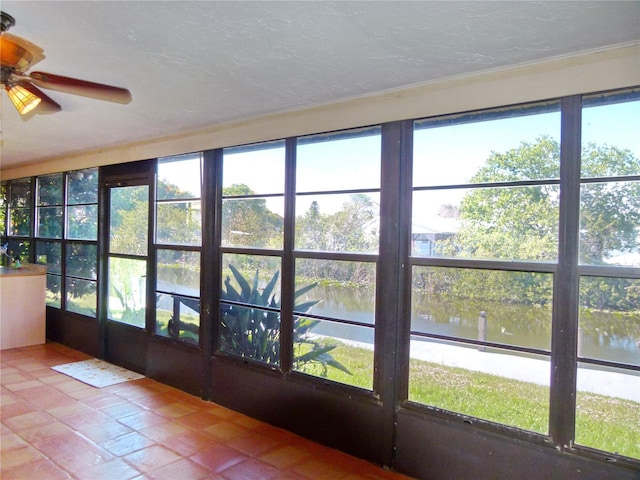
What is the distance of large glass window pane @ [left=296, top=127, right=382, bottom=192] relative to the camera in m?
2.88

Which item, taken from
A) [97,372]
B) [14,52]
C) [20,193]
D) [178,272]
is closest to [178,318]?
[178,272]

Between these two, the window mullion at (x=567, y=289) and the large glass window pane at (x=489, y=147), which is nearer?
the window mullion at (x=567, y=289)

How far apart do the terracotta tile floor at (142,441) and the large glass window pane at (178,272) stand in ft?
3.12

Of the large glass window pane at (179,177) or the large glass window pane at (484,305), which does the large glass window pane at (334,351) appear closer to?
the large glass window pane at (484,305)

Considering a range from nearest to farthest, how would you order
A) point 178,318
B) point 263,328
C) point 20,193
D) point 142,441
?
Result: point 142,441, point 263,328, point 178,318, point 20,193

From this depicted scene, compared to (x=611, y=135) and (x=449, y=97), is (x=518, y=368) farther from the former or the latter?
(x=449, y=97)

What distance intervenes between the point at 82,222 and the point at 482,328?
4871mm

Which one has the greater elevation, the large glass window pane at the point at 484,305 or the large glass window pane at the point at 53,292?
the large glass window pane at the point at 484,305

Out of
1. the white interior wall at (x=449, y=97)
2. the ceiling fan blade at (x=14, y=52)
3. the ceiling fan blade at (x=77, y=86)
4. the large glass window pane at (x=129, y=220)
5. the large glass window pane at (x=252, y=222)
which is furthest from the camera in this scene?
the large glass window pane at (x=129, y=220)

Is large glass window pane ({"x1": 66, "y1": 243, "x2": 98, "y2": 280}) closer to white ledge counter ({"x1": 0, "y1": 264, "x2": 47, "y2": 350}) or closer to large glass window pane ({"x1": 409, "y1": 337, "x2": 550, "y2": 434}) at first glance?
white ledge counter ({"x1": 0, "y1": 264, "x2": 47, "y2": 350})

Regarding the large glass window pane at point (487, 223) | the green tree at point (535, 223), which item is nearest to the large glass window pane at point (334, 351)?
the green tree at point (535, 223)

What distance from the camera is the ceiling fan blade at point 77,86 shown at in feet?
6.36

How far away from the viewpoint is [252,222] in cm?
353

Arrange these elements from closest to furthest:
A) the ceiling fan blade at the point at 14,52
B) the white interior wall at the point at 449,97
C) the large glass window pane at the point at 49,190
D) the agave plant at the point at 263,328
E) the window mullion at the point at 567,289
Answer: the ceiling fan blade at the point at 14,52
the white interior wall at the point at 449,97
the window mullion at the point at 567,289
the agave plant at the point at 263,328
the large glass window pane at the point at 49,190
